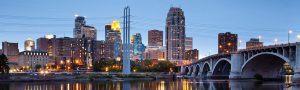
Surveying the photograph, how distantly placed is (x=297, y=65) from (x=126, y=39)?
189 ft

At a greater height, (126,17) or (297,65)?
(126,17)

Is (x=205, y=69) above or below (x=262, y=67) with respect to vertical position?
below

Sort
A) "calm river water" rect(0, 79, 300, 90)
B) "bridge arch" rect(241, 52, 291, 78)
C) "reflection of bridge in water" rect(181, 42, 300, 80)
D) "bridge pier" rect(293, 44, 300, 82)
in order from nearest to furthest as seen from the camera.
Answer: "calm river water" rect(0, 79, 300, 90) < "bridge pier" rect(293, 44, 300, 82) < "reflection of bridge in water" rect(181, 42, 300, 80) < "bridge arch" rect(241, 52, 291, 78)

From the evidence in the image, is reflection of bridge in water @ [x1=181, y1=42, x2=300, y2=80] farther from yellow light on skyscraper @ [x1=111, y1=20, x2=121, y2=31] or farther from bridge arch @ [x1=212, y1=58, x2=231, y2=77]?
yellow light on skyscraper @ [x1=111, y1=20, x2=121, y2=31]

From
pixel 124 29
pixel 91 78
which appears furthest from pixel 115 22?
pixel 91 78

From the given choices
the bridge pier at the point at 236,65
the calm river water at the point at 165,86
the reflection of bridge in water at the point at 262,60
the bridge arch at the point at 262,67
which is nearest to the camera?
the calm river water at the point at 165,86

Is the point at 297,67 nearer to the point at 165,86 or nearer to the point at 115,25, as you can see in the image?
the point at 165,86

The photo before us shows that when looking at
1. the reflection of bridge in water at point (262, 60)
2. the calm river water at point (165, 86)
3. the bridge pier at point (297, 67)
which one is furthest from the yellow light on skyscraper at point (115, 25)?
the bridge pier at point (297, 67)

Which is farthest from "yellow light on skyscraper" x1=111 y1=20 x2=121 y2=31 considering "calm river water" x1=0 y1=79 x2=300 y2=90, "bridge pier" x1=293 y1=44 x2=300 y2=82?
"bridge pier" x1=293 y1=44 x2=300 y2=82

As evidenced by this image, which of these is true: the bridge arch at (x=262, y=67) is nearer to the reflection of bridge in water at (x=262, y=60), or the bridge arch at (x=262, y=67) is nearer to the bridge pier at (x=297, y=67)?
the reflection of bridge in water at (x=262, y=60)

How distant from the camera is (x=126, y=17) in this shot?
131m

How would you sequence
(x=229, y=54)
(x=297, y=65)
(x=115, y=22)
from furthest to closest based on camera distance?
(x=115, y=22)
(x=229, y=54)
(x=297, y=65)

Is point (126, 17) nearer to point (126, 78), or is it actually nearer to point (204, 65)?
point (126, 78)

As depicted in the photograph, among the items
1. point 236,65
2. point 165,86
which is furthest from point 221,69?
point 165,86
